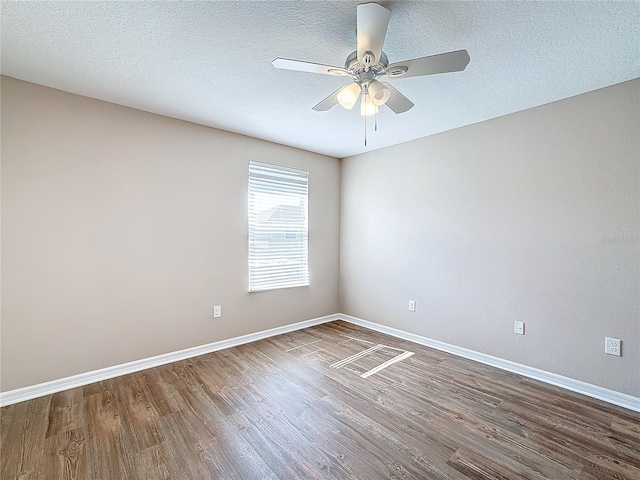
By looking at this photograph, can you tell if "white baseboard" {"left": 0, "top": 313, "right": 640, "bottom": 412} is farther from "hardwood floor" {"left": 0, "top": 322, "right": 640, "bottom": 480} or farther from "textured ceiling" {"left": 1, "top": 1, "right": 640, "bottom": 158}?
"textured ceiling" {"left": 1, "top": 1, "right": 640, "bottom": 158}

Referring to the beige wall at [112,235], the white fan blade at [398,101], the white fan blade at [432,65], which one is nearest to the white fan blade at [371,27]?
the white fan blade at [432,65]

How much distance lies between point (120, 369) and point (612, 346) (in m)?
4.02

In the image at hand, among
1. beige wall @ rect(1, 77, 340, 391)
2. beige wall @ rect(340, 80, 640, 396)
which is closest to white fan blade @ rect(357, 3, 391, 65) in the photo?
beige wall @ rect(340, 80, 640, 396)

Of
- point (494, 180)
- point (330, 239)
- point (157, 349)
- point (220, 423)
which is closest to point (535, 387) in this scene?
point (494, 180)

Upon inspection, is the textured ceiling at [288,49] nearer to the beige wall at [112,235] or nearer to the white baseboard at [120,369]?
the beige wall at [112,235]

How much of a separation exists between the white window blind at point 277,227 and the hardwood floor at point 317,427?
1187 mm

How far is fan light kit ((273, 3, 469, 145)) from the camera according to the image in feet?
4.60

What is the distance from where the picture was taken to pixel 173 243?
2947 millimetres

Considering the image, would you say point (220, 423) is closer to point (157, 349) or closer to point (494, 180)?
point (157, 349)

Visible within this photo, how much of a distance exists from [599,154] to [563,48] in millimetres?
991

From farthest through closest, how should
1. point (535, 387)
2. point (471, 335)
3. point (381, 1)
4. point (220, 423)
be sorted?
point (471, 335)
point (535, 387)
point (220, 423)
point (381, 1)

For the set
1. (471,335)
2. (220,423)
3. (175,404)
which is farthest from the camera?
(471,335)

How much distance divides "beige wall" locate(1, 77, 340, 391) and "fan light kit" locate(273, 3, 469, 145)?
70.6 inches

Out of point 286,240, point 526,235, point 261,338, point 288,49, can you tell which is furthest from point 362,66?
point 261,338
